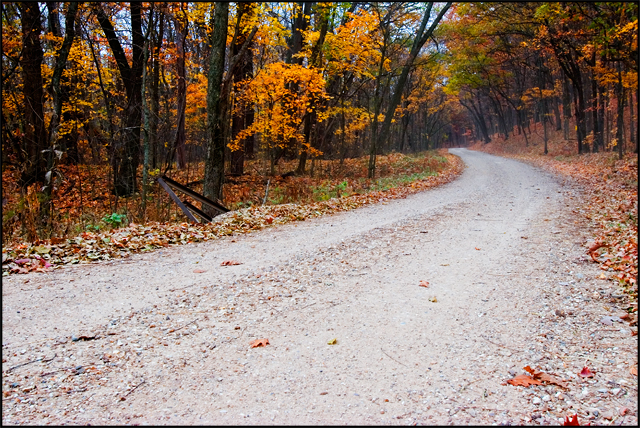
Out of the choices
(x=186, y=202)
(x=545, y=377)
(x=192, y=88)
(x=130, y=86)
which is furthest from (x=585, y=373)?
(x=192, y=88)

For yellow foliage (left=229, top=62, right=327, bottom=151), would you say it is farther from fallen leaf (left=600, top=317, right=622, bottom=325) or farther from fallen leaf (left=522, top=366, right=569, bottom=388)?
fallen leaf (left=522, top=366, right=569, bottom=388)

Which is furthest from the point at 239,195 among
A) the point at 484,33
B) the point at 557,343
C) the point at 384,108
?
the point at 384,108

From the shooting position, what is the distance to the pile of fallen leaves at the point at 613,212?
17.5 ft

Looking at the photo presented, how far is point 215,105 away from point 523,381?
9471 mm

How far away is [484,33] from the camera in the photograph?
23.8m

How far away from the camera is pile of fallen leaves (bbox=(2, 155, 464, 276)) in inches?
235

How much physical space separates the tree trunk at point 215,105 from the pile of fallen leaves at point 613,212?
28.0ft

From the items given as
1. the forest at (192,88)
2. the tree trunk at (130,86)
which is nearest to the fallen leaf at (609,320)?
the forest at (192,88)

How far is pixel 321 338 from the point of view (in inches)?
145

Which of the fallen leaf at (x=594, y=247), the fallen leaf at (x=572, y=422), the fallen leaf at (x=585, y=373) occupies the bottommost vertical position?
the fallen leaf at (x=572, y=422)

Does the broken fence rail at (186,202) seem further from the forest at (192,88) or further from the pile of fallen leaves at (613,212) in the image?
the pile of fallen leaves at (613,212)

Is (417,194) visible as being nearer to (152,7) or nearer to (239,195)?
→ (239,195)

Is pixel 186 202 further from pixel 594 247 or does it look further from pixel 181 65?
pixel 181 65

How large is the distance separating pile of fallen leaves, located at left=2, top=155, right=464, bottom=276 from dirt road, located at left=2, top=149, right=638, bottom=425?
20.6 inches
